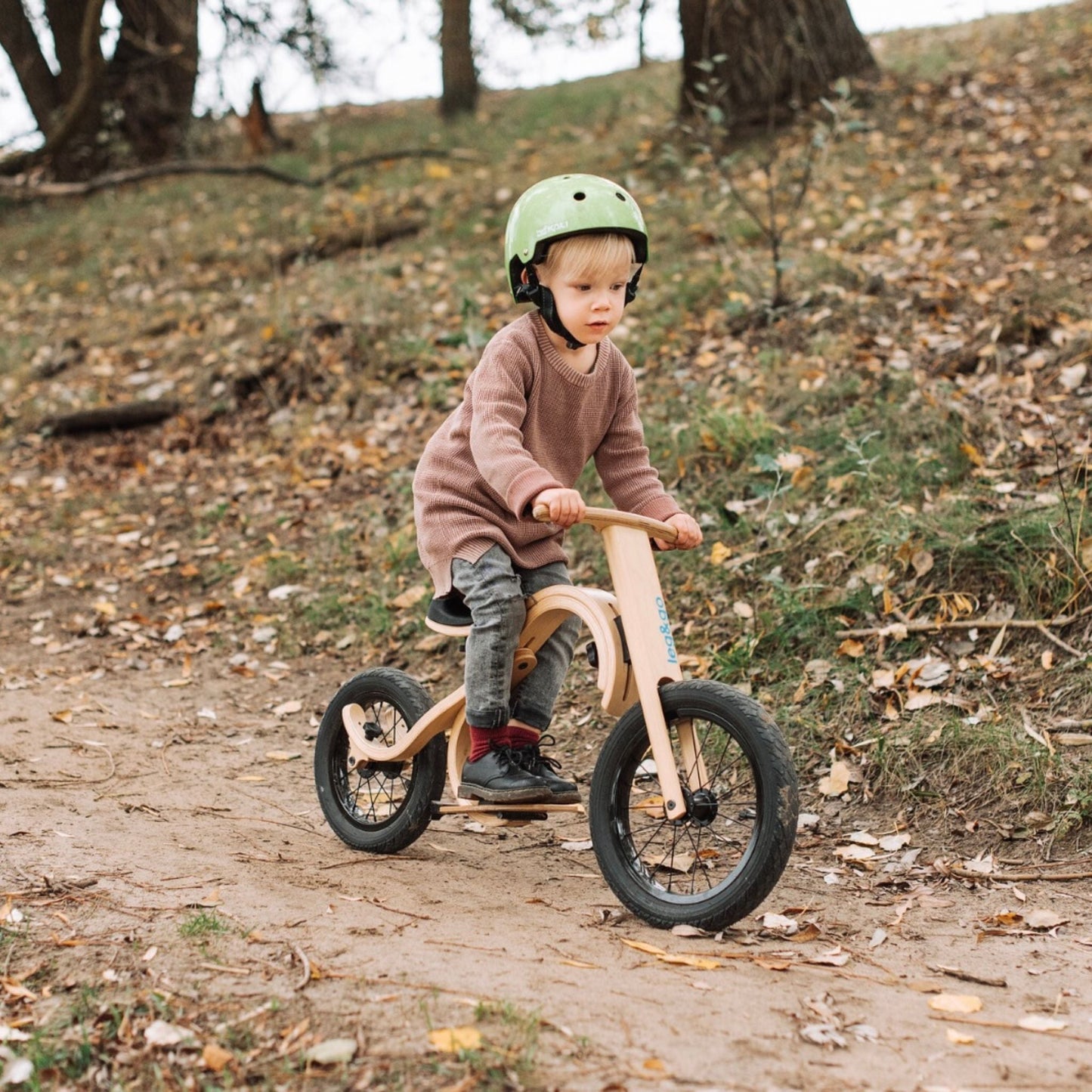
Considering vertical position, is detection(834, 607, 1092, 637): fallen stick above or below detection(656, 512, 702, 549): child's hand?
below

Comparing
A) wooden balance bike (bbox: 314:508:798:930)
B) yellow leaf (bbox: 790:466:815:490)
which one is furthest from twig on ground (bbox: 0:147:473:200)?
wooden balance bike (bbox: 314:508:798:930)

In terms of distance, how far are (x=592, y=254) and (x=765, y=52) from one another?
646cm

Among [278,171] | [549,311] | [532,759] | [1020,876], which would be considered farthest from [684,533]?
[278,171]

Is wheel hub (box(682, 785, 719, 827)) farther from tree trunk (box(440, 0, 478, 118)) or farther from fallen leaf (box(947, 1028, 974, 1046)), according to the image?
tree trunk (box(440, 0, 478, 118))

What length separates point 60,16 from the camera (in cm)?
1366

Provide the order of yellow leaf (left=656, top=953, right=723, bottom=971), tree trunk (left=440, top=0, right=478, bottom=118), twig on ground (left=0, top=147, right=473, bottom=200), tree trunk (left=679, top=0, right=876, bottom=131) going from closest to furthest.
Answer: yellow leaf (left=656, top=953, right=723, bottom=971) < tree trunk (left=679, top=0, right=876, bottom=131) < twig on ground (left=0, top=147, right=473, bottom=200) < tree trunk (left=440, top=0, right=478, bottom=118)

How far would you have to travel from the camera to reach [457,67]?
45.2 ft

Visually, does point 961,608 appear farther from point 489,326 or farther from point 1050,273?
point 489,326

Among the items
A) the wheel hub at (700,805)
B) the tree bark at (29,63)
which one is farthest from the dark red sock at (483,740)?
the tree bark at (29,63)

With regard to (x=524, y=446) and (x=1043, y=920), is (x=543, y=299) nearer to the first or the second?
(x=524, y=446)

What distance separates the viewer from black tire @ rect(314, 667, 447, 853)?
3.71 meters

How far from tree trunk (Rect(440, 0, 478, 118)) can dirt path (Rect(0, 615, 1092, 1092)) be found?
36.7 ft

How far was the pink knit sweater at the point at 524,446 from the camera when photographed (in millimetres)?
3232

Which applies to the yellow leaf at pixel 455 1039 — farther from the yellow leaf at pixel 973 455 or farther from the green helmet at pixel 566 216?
the yellow leaf at pixel 973 455
